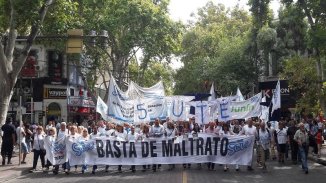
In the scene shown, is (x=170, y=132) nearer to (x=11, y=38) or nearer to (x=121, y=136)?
(x=121, y=136)

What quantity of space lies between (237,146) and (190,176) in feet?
9.78

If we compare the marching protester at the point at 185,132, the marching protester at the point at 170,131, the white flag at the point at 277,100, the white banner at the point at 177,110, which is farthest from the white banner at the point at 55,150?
the white flag at the point at 277,100

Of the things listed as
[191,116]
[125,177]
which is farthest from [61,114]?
[125,177]

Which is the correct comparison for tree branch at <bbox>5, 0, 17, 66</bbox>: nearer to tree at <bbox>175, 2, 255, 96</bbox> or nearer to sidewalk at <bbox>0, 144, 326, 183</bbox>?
sidewalk at <bbox>0, 144, 326, 183</bbox>

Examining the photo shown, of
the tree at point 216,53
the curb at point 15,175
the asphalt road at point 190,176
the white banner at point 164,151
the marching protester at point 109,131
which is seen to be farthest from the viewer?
the tree at point 216,53

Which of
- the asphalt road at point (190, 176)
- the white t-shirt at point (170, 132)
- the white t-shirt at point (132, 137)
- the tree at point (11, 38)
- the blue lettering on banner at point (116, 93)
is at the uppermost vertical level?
the tree at point (11, 38)

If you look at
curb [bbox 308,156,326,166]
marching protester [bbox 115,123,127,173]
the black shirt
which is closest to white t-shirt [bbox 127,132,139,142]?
marching protester [bbox 115,123,127,173]

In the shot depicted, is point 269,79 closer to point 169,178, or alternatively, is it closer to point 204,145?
point 204,145

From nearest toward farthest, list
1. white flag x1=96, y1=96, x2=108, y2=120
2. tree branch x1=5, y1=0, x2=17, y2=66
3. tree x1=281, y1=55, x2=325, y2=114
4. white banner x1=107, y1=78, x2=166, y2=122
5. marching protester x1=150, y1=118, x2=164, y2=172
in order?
1. tree branch x1=5, y1=0, x2=17, y2=66
2. marching protester x1=150, y1=118, x2=164, y2=172
3. white banner x1=107, y1=78, x2=166, y2=122
4. white flag x1=96, y1=96, x2=108, y2=120
5. tree x1=281, y1=55, x2=325, y2=114

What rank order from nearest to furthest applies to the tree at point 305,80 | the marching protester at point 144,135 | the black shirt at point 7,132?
the marching protester at point 144,135 < the black shirt at point 7,132 < the tree at point 305,80

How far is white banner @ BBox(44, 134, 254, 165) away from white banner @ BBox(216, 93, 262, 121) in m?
4.72

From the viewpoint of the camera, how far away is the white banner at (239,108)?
75.6 feet

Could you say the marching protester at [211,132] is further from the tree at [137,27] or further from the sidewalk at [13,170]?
the tree at [137,27]

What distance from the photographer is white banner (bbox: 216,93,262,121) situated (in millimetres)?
23031
